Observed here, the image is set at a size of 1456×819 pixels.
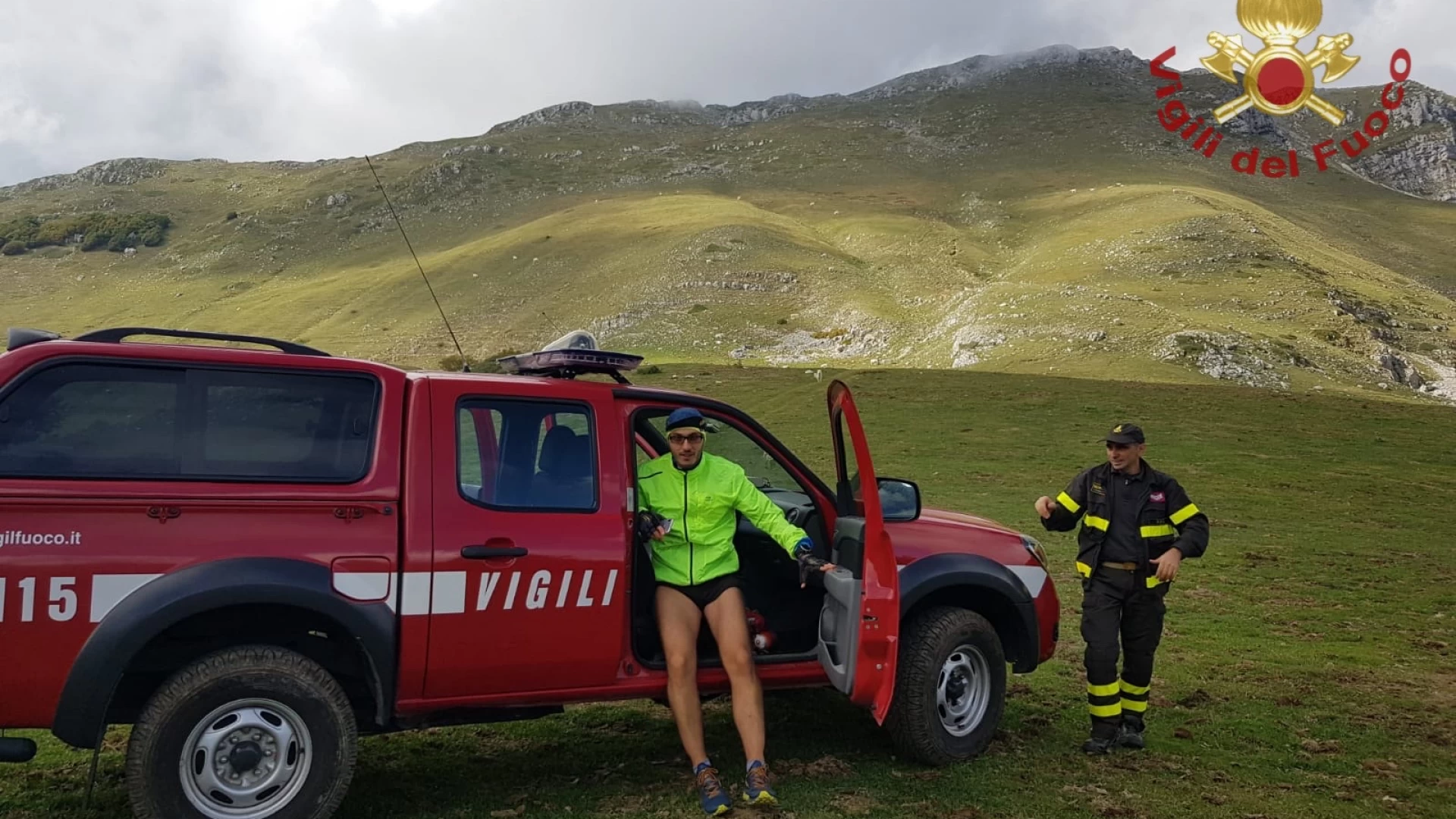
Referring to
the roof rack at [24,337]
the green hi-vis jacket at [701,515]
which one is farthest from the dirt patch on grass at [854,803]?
the roof rack at [24,337]

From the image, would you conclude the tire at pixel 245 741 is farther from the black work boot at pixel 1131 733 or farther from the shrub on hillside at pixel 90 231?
the shrub on hillside at pixel 90 231

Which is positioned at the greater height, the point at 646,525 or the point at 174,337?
the point at 174,337

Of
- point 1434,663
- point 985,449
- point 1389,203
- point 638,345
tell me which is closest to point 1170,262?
point 638,345

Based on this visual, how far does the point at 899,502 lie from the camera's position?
5.76 m

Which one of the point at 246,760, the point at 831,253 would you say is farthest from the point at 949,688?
the point at 831,253

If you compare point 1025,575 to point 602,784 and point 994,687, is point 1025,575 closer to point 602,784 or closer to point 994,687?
point 994,687

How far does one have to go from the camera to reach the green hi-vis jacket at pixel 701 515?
5.29 meters

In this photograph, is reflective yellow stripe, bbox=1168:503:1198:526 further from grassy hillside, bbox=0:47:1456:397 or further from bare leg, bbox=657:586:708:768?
grassy hillside, bbox=0:47:1456:397

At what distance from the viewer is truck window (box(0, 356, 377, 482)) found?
161 inches

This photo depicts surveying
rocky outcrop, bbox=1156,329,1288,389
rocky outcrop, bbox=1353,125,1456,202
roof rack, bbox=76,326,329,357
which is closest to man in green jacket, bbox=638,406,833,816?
roof rack, bbox=76,326,329,357

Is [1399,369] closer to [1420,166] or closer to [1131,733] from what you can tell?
[1131,733]

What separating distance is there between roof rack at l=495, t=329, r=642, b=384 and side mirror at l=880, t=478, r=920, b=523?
1639mm

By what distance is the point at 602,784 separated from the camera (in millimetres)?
5430

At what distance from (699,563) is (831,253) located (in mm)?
69901
